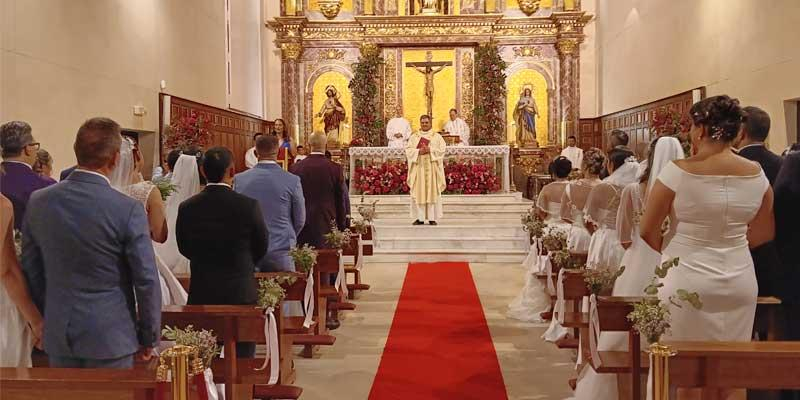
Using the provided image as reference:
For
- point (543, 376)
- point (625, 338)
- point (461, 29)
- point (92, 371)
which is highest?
point (461, 29)

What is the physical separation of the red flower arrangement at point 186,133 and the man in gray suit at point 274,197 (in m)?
6.84

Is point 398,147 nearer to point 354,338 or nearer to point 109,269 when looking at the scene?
point 354,338

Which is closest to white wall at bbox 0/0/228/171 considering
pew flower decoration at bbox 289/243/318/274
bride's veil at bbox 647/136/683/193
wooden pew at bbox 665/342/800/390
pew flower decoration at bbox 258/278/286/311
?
pew flower decoration at bbox 289/243/318/274

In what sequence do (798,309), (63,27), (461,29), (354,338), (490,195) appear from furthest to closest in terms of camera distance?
Result: 1. (461,29)
2. (490,195)
3. (63,27)
4. (354,338)
5. (798,309)

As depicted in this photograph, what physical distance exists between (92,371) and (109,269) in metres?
0.44

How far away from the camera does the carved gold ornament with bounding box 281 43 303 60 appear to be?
19609 mm

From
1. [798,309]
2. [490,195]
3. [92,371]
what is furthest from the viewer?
[490,195]

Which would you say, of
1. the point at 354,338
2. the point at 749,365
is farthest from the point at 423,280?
the point at 749,365

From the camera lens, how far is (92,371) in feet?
8.65

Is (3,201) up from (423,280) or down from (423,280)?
up

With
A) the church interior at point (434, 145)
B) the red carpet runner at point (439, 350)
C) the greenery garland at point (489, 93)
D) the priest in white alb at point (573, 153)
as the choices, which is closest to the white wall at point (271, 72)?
the church interior at point (434, 145)

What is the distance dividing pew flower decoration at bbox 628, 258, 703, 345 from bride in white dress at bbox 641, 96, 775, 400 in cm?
11

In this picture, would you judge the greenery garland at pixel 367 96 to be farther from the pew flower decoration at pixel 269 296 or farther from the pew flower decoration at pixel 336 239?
the pew flower decoration at pixel 269 296

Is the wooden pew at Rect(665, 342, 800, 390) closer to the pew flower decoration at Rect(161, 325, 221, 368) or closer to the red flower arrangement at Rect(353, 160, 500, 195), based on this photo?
the pew flower decoration at Rect(161, 325, 221, 368)
